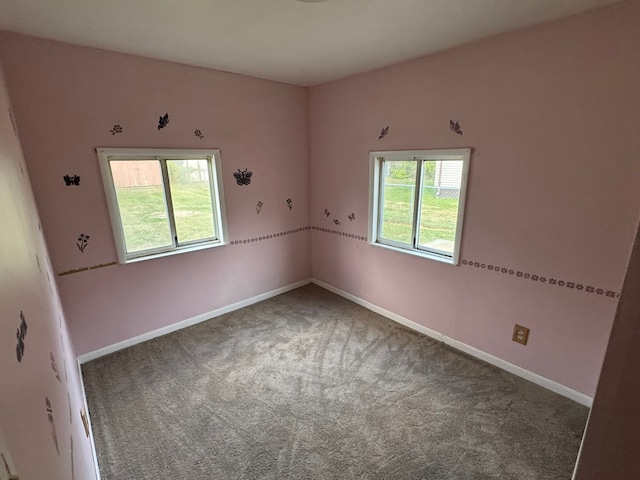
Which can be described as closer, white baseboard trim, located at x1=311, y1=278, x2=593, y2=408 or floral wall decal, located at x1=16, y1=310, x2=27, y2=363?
floral wall decal, located at x1=16, y1=310, x2=27, y2=363

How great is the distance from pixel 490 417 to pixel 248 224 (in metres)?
2.56

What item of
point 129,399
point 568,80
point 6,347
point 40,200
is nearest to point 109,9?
point 40,200

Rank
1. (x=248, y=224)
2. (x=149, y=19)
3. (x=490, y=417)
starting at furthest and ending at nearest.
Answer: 1. (x=248, y=224)
2. (x=490, y=417)
3. (x=149, y=19)

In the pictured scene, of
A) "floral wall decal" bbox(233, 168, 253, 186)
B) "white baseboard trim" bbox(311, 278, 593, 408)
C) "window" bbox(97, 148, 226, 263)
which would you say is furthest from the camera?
"floral wall decal" bbox(233, 168, 253, 186)

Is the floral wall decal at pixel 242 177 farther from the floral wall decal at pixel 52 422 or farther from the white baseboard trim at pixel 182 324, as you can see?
the floral wall decal at pixel 52 422

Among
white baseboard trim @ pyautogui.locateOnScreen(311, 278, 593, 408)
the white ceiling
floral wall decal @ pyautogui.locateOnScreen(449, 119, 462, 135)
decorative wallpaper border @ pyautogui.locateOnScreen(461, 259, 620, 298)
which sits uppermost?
the white ceiling

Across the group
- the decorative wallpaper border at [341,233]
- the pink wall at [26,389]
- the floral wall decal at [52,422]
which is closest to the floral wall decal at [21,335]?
the pink wall at [26,389]

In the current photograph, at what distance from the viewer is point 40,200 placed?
2055 mm

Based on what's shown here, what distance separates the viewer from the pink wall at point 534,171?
166 centimetres

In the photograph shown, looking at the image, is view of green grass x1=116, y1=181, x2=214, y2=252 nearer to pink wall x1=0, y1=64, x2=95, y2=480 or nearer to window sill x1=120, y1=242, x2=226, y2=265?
window sill x1=120, y1=242, x2=226, y2=265

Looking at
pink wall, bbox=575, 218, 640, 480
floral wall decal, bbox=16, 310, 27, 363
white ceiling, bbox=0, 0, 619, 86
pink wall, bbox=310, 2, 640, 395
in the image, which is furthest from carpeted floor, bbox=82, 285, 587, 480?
white ceiling, bbox=0, 0, 619, 86

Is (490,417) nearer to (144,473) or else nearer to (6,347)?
(144,473)

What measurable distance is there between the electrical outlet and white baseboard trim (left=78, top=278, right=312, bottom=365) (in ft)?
7.65

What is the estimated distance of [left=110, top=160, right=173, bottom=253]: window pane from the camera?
2.41 meters
